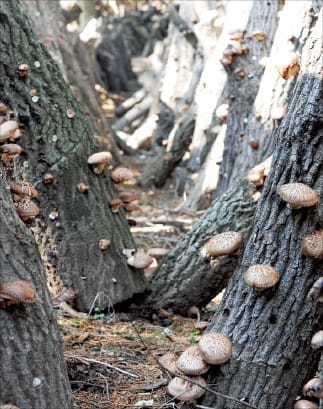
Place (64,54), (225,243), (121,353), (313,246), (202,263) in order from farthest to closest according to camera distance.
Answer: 1. (64,54)
2. (202,263)
3. (121,353)
4. (225,243)
5. (313,246)

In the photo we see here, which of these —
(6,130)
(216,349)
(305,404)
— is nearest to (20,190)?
(6,130)

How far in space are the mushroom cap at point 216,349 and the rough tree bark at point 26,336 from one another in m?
0.80

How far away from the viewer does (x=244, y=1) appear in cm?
886

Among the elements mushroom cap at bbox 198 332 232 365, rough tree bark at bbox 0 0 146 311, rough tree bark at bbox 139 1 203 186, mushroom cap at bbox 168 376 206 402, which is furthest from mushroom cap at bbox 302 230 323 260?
rough tree bark at bbox 139 1 203 186

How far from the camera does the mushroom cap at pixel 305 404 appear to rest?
10.7 feet

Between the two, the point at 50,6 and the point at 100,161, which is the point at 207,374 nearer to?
the point at 100,161

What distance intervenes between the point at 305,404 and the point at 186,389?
670 mm

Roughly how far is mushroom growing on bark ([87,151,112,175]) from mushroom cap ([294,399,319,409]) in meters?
2.55

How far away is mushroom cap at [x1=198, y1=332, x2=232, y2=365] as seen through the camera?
3469 millimetres

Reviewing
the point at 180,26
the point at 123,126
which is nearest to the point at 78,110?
the point at 180,26

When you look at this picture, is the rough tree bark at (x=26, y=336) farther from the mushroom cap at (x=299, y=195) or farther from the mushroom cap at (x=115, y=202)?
the mushroom cap at (x=115, y=202)

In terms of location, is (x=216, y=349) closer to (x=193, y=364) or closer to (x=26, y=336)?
(x=193, y=364)

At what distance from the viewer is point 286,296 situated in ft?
11.6

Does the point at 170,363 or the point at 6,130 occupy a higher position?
the point at 6,130
